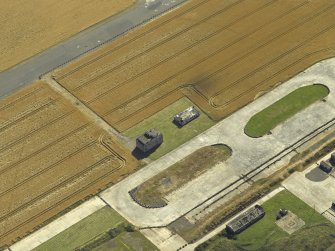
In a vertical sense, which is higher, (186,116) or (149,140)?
(186,116)

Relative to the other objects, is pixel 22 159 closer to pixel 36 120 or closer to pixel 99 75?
pixel 36 120

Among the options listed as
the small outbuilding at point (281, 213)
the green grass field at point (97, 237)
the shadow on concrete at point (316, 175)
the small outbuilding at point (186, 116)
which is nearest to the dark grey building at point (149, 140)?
the small outbuilding at point (186, 116)

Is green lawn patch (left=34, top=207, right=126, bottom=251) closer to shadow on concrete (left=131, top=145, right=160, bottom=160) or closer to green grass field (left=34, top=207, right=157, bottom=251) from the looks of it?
green grass field (left=34, top=207, right=157, bottom=251)

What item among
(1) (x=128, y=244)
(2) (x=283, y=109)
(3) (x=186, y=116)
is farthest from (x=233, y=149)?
(1) (x=128, y=244)

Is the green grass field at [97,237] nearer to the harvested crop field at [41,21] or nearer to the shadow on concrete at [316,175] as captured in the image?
the shadow on concrete at [316,175]

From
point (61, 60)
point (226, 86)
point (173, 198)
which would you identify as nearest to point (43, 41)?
point (61, 60)

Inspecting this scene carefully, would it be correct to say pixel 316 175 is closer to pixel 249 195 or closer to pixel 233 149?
pixel 249 195
